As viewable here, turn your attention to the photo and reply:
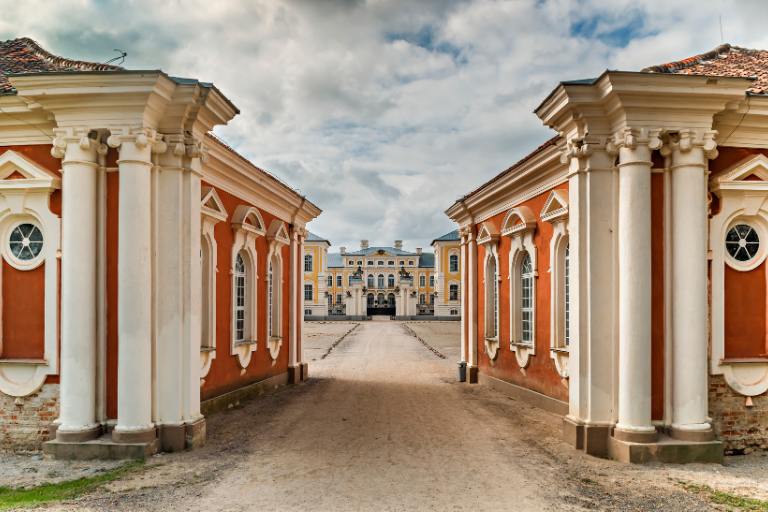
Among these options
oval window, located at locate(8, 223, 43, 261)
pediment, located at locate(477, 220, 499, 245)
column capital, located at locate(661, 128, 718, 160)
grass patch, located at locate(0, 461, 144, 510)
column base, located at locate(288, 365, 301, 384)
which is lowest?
column base, located at locate(288, 365, 301, 384)

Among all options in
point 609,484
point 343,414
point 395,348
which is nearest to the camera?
point 609,484

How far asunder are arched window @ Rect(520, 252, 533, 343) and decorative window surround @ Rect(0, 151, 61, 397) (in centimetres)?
885

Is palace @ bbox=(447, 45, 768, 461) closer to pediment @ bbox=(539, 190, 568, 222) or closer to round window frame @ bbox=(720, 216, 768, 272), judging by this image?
A: round window frame @ bbox=(720, 216, 768, 272)

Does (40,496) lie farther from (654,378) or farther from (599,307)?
(654,378)

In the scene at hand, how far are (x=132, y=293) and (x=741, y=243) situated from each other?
8663 millimetres

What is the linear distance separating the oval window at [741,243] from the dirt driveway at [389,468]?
3.23 m

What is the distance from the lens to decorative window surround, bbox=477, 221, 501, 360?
14.0m

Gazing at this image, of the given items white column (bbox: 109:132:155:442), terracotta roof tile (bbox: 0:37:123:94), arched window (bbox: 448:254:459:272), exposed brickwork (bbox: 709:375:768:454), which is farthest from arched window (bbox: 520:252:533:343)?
arched window (bbox: 448:254:459:272)

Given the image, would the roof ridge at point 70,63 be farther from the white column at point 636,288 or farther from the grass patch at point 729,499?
the grass patch at point 729,499

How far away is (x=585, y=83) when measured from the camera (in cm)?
780

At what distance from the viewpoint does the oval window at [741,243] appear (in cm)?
840

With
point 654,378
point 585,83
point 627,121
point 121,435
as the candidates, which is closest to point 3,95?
point 121,435

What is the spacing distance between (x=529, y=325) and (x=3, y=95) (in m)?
10.4

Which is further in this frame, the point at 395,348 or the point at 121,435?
the point at 395,348
